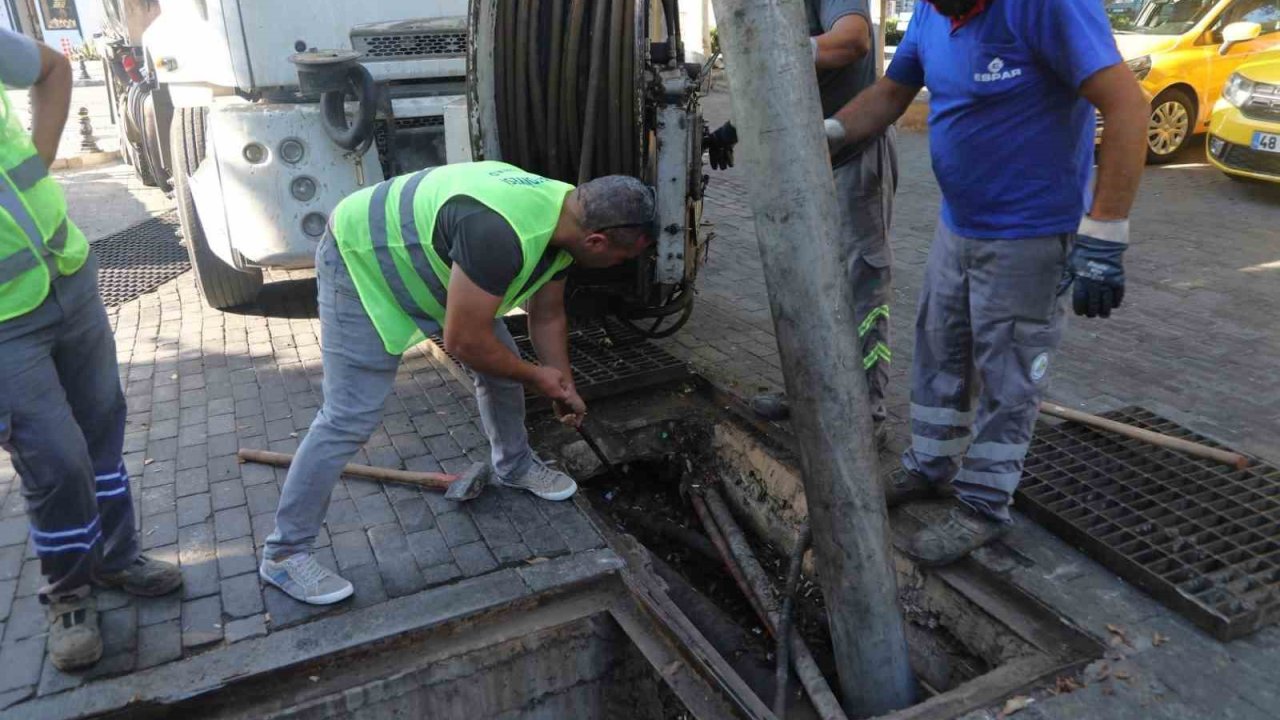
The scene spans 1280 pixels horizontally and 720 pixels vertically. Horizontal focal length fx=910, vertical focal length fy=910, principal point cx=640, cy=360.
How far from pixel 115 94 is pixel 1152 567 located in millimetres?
10391

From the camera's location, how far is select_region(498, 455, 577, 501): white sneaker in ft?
11.5

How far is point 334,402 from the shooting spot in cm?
294

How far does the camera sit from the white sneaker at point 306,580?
9.45 feet

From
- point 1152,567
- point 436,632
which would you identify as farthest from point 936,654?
point 436,632

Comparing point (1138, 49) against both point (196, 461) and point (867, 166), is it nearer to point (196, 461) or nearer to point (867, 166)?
point (867, 166)

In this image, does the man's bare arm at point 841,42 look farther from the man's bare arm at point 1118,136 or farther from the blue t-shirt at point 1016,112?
the man's bare arm at point 1118,136

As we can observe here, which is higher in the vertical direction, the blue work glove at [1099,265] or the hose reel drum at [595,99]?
the hose reel drum at [595,99]

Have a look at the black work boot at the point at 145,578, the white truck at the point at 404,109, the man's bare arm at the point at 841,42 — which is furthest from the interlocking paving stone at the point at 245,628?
the man's bare arm at the point at 841,42

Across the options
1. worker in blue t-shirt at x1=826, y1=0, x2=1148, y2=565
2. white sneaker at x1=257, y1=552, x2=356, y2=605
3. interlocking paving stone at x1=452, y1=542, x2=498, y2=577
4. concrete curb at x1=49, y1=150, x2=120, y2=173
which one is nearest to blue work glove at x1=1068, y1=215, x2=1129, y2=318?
worker in blue t-shirt at x1=826, y1=0, x2=1148, y2=565

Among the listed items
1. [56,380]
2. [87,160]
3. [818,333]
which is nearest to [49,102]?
[56,380]

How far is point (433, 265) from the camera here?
2793 millimetres

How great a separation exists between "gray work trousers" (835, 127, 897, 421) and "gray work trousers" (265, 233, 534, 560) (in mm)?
1883

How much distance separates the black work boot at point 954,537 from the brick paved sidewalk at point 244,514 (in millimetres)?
1105

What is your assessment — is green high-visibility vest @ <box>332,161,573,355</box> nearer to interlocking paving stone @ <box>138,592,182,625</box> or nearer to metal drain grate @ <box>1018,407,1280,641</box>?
interlocking paving stone @ <box>138,592,182,625</box>
